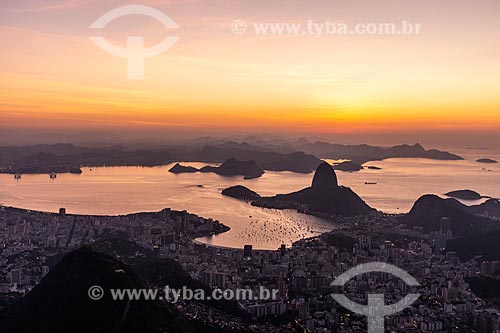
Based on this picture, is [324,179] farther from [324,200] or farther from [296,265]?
[296,265]

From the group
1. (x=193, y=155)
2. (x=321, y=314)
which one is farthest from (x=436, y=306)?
(x=193, y=155)

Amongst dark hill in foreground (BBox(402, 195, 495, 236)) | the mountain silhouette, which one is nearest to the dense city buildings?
dark hill in foreground (BBox(402, 195, 495, 236))

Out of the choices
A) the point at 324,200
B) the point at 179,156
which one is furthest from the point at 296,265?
the point at 179,156

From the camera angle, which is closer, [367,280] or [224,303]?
[224,303]

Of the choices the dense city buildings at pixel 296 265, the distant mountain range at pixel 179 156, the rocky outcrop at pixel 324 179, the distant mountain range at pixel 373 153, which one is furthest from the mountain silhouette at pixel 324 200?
the distant mountain range at pixel 373 153

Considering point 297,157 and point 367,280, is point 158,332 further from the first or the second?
point 297,157

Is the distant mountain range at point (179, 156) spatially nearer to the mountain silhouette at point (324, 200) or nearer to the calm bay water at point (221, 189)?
the calm bay water at point (221, 189)

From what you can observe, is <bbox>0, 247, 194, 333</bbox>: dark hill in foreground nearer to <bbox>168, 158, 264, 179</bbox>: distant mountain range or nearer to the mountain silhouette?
the mountain silhouette

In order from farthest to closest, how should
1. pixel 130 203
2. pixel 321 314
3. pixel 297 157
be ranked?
pixel 297 157, pixel 130 203, pixel 321 314
